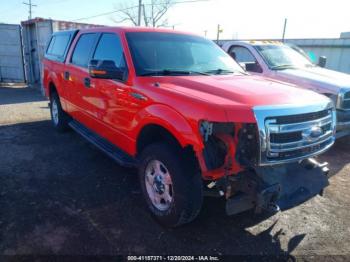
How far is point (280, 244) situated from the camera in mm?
3037

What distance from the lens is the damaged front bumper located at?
8.73ft

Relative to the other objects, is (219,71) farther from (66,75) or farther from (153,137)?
(66,75)

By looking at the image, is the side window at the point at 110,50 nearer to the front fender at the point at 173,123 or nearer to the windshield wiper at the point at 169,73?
the windshield wiper at the point at 169,73

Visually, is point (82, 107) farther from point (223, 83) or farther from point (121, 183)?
point (223, 83)

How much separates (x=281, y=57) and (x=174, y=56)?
411cm

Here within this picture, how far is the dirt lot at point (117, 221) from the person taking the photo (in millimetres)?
2934

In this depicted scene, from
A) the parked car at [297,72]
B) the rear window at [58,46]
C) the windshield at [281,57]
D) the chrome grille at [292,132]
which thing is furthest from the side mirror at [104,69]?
the windshield at [281,57]

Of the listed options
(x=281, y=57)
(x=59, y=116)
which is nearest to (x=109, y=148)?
(x=59, y=116)

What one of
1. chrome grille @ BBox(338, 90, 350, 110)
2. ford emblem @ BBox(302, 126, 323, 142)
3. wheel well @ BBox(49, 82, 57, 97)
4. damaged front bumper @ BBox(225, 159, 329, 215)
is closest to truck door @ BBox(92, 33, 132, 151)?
damaged front bumper @ BBox(225, 159, 329, 215)

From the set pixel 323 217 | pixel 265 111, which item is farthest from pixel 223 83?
pixel 323 217

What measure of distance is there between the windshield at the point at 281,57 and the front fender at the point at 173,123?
14.1ft

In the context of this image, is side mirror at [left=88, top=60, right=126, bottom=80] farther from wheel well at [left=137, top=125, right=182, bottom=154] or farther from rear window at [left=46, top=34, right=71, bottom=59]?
rear window at [left=46, top=34, right=71, bottom=59]

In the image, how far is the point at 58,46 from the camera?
6188 millimetres

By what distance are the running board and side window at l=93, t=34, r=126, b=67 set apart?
3.70 feet
